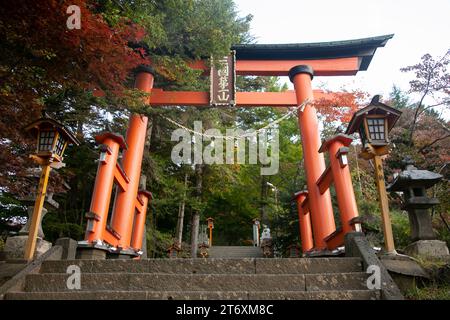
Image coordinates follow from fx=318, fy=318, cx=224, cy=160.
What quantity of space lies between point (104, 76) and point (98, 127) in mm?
5424

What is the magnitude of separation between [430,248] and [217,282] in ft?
8.47

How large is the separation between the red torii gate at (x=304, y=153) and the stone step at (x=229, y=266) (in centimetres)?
117

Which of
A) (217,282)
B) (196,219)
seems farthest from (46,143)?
(196,219)

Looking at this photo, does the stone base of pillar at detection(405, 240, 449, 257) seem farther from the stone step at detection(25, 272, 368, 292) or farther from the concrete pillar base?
the concrete pillar base

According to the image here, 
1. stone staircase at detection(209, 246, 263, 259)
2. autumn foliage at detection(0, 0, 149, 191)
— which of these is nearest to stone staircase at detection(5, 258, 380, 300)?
autumn foliage at detection(0, 0, 149, 191)

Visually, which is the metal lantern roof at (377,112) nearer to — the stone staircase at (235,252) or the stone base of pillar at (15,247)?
the stone base of pillar at (15,247)

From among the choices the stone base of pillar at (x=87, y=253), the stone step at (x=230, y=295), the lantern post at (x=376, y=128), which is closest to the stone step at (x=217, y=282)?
the stone step at (x=230, y=295)

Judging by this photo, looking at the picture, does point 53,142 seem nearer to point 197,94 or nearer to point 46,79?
point 46,79

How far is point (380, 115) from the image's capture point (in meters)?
4.46

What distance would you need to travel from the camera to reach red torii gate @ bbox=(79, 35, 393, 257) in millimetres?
5125

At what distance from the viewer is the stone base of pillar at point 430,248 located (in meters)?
3.73

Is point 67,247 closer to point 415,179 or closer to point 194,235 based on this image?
point 415,179

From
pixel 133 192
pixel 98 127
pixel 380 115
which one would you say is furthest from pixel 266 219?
pixel 380 115
